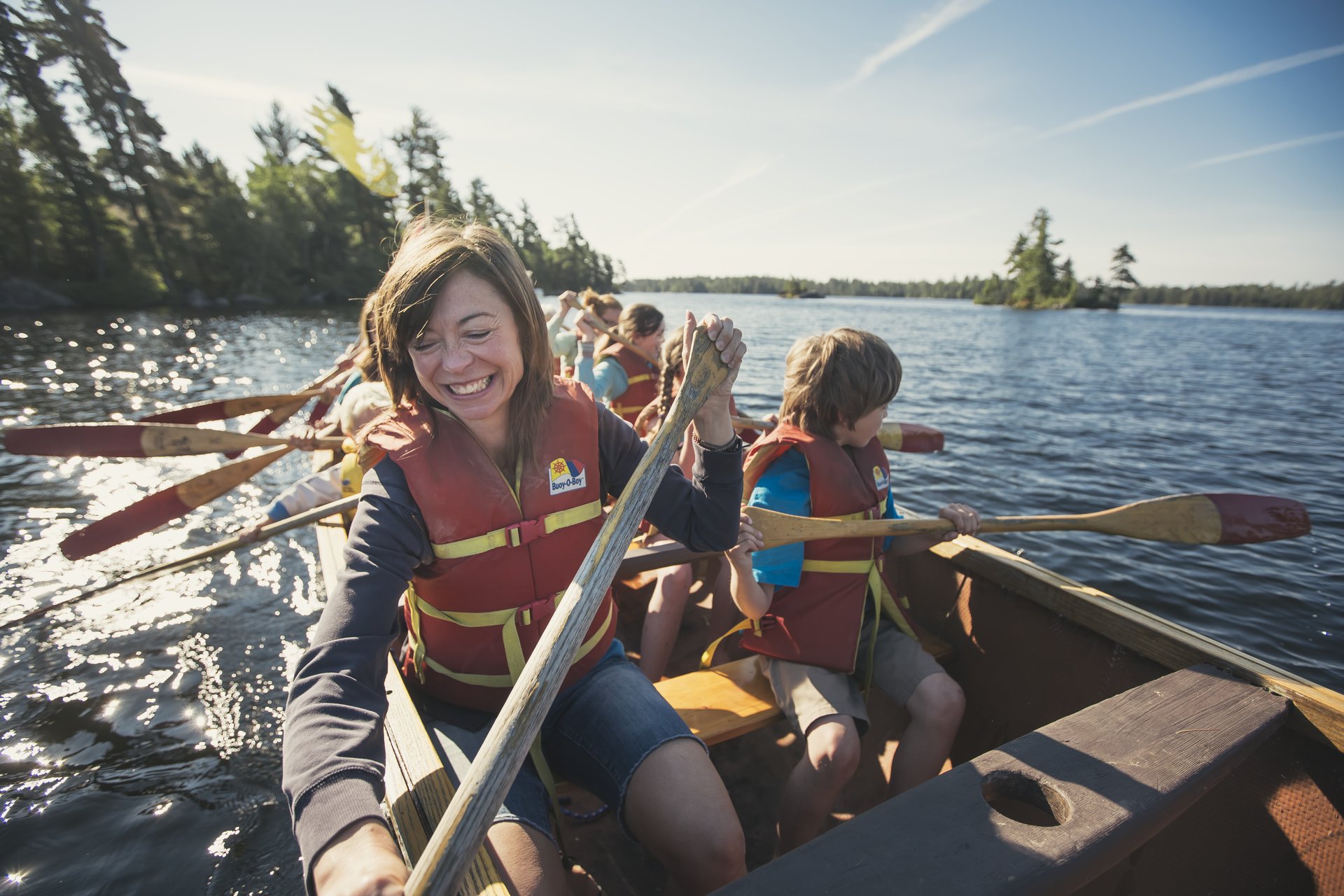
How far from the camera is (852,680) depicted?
213 centimetres

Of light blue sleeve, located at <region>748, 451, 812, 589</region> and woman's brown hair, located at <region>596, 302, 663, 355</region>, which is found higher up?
woman's brown hair, located at <region>596, 302, 663, 355</region>

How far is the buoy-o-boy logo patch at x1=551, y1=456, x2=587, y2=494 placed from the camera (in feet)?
5.38

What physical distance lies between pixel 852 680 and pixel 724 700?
440mm

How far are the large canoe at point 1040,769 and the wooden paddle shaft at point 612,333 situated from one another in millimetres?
2783

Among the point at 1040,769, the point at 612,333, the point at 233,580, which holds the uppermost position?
the point at 612,333

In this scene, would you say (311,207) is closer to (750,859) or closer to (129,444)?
(129,444)

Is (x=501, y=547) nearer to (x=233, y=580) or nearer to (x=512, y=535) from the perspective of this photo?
(x=512, y=535)

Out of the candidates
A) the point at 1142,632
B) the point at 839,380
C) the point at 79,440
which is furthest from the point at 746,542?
the point at 79,440

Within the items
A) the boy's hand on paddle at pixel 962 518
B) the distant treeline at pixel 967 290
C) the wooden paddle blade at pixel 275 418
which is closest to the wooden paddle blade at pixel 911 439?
the boy's hand on paddle at pixel 962 518

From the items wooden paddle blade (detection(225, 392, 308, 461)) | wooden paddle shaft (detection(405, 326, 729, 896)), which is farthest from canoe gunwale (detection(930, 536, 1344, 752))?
wooden paddle blade (detection(225, 392, 308, 461))

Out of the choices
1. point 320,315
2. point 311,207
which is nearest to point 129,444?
point 320,315

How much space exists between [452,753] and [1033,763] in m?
1.28

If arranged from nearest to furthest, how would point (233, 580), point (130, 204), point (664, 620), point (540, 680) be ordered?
point (540, 680), point (664, 620), point (233, 580), point (130, 204)

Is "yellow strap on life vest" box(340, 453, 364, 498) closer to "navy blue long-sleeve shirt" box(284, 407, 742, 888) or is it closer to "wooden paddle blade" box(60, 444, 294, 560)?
"wooden paddle blade" box(60, 444, 294, 560)
